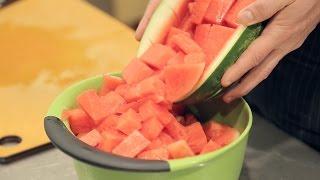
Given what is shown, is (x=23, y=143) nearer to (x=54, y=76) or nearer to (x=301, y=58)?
(x=54, y=76)

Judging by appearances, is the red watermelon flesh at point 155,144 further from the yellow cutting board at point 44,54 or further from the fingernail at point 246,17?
the yellow cutting board at point 44,54

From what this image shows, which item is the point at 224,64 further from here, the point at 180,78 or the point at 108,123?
the point at 108,123

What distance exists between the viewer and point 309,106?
3.04ft

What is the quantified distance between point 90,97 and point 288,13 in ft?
0.97

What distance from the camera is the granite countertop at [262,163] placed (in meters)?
0.83

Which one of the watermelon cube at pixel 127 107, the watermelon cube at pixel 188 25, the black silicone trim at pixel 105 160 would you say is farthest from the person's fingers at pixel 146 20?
the black silicone trim at pixel 105 160

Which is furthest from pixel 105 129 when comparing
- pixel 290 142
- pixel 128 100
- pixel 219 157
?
pixel 290 142

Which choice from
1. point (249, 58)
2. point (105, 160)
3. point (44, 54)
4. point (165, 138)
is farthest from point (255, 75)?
point (44, 54)

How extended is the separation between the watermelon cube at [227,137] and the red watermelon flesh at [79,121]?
18 centimetres

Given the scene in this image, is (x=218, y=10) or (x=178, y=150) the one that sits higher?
(x=218, y=10)

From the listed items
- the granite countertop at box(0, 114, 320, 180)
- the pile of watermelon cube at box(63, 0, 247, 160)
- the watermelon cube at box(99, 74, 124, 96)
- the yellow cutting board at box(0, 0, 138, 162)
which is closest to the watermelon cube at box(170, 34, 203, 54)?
the pile of watermelon cube at box(63, 0, 247, 160)

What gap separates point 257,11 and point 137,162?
247 mm

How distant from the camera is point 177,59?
2.31ft

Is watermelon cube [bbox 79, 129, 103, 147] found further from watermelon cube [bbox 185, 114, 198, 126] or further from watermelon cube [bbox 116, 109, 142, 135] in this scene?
watermelon cube [bbox 185, 114, 198, 126]
